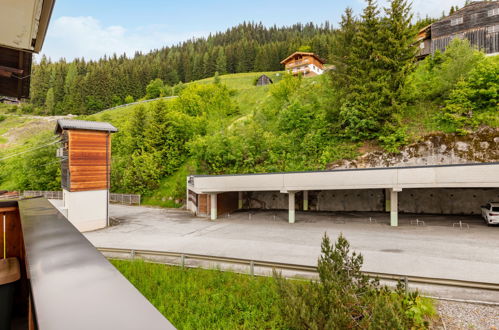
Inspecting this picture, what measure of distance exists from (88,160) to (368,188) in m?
22.1

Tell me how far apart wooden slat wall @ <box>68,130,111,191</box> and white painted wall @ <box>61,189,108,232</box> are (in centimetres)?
56

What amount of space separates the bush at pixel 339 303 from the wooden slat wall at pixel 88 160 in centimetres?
1984

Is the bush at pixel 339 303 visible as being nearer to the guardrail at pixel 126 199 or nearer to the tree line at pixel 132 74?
the guardrail at pixel 126 199

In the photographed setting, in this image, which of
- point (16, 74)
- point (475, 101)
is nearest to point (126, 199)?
point (16, 74)

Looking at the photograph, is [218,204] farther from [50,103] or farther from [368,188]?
[50,103]

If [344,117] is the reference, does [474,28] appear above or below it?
above

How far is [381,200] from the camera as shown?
23594mm

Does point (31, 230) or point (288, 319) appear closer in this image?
point (31, 230)

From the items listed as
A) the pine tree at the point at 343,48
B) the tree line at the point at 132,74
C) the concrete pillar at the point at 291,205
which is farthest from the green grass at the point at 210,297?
the tree line at the point at 132,74

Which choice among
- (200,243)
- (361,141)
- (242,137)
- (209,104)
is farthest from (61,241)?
(209,104)

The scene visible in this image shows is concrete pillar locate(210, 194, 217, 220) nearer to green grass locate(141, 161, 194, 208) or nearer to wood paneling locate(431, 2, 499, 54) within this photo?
green grass locate(141, 161, 194, 208)

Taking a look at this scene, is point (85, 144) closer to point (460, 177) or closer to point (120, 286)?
point (120, 286)

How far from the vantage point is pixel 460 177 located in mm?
16766

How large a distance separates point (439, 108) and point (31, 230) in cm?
3093
